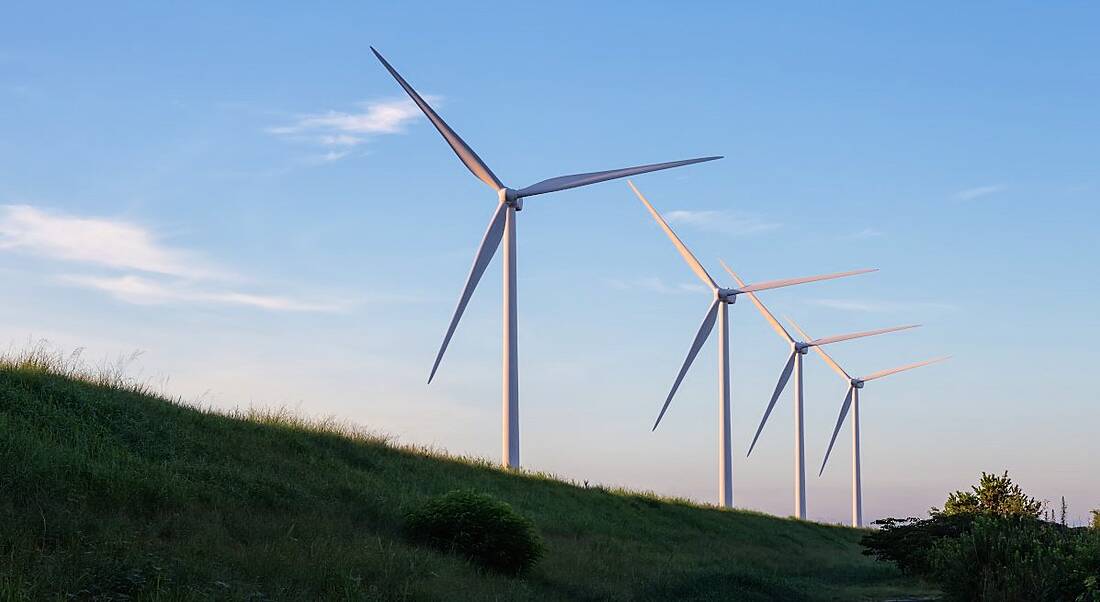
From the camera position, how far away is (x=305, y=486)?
2527 cm

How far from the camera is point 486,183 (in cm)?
4709

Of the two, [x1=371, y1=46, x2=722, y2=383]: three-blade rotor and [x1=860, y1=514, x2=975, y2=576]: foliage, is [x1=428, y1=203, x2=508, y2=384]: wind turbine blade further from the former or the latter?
[x1=860, y1=514, x2=975, y2=576]: foliage

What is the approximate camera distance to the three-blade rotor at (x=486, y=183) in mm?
43469

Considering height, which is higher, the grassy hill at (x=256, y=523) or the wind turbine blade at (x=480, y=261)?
the wind turbine blade at (x=480, y=261)

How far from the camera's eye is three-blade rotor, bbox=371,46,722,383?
143 feet

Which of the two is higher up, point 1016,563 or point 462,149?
point 462,149

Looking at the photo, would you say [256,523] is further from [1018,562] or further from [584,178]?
[584,178]

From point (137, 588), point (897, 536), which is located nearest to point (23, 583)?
point (137, 588)

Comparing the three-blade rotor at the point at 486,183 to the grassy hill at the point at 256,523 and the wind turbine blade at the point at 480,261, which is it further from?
the grassy hill at the point at 256,523

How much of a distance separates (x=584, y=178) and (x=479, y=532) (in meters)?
27.4

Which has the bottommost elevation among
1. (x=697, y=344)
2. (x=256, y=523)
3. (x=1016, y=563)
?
(x=256, y=523)

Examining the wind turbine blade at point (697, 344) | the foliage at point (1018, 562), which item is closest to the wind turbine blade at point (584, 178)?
the wind turbine blade at point (697, 344)

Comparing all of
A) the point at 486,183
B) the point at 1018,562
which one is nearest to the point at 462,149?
the point at 486,183

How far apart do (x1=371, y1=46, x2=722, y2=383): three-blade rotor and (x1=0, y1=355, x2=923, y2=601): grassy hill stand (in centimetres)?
811
